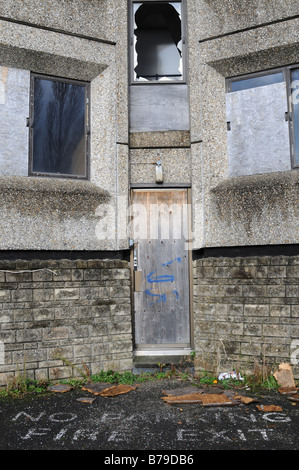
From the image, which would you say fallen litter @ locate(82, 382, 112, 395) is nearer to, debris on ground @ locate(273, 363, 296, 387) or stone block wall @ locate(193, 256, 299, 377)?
stone block wall @ locate(193, 256, 299, 377)

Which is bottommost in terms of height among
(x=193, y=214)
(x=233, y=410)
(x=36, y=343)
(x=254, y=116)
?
(x=233, y=410)

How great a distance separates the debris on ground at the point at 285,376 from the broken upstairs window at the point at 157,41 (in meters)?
4.53

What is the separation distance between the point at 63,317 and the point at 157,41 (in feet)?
15.6

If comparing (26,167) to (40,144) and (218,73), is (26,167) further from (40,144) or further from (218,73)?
(218,73)

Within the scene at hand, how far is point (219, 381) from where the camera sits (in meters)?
5.26

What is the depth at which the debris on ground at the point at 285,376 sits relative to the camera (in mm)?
4996

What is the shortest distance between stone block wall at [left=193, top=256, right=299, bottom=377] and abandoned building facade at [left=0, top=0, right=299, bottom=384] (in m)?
0.02

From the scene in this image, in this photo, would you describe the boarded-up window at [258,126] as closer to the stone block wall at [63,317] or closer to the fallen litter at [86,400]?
the stone block wall at [63,317]

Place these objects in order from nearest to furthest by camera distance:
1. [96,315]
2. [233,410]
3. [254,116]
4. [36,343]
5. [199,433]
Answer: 1. [199,433]
2. [233,410]
3. [36,343]
4. [96,315]
5. [254,116]

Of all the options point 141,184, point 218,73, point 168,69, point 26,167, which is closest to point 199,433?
point 141,184

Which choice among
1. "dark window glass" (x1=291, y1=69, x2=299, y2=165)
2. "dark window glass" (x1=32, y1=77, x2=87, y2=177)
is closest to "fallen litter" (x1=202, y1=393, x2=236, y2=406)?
Answer: "dark window glass" (x1=291, y1=69, x2=299, y2=165)

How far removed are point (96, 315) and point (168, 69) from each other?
4.07 m

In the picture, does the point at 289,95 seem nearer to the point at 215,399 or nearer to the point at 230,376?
the point at 230,376

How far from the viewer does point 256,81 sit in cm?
601
